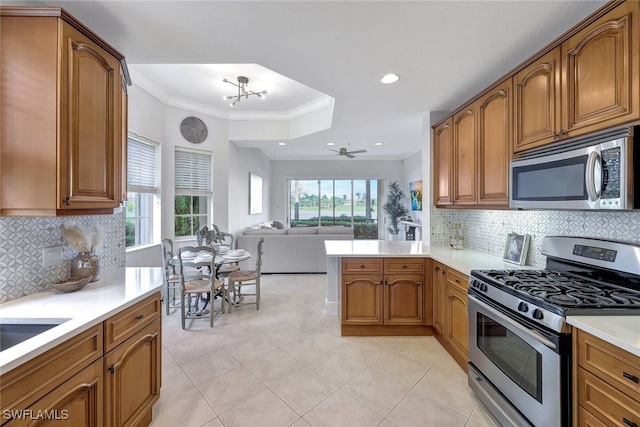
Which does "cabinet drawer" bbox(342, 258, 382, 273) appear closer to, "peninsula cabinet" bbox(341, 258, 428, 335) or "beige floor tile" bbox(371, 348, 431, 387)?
"peninsula cabinet" bbox(341, 258, 428, 335)

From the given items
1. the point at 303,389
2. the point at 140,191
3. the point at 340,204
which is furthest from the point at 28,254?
the point at 340,204

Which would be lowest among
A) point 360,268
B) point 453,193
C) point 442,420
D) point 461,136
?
point 442,420

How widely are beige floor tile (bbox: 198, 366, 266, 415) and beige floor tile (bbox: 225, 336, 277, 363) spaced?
0.23 meters

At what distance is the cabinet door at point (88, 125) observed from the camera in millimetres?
1349

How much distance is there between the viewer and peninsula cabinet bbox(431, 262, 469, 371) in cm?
218

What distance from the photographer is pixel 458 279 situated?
2256 millimetres

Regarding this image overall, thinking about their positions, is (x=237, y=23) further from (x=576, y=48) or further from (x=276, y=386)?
(x=276, y=386)

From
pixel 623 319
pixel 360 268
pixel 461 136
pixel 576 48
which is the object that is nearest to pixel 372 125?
pixel 461 136

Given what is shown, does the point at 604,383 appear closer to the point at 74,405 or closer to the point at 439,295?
the point at 439,295

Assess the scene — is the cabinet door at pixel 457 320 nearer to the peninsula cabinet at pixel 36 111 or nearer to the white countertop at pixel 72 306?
the white countertop at pixel 72 306

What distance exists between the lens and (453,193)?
2.80 m

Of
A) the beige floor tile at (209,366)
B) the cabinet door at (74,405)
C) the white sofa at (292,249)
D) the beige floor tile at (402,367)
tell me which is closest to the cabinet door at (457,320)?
the beige floor tile at (402,367)

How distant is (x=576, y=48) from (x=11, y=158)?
9.90 ft

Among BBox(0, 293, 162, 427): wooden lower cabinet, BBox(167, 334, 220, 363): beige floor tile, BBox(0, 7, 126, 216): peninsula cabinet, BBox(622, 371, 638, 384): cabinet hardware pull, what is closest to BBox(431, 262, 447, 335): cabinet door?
BBox(622, 371, 638, 384): cabinet hardware pull
